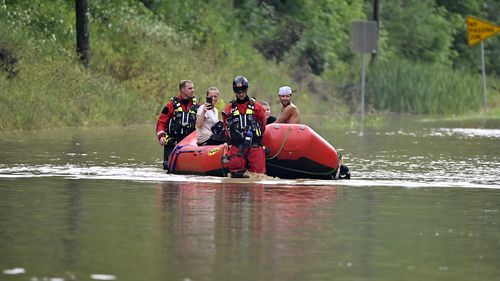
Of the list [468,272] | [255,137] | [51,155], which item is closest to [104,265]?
[468,272]

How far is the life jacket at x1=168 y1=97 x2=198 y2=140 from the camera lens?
949 inches

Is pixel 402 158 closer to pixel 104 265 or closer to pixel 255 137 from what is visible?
pixel 255 137

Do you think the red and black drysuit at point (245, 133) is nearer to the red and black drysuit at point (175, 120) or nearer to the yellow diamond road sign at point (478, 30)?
the red and black drysuit at point (175, 120)

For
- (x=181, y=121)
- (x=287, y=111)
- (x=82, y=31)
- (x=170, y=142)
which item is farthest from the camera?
(x=82, y=31)

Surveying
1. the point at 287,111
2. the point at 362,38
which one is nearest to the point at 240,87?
the point at 287,111

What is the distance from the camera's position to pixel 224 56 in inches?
2170

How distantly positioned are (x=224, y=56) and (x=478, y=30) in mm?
11699

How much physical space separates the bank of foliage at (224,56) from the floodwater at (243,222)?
12.7 meters

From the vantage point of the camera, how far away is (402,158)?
27938 mm

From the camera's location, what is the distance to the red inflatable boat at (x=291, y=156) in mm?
22453

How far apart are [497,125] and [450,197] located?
89.1 feet

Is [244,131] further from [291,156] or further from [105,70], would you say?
[105,70]

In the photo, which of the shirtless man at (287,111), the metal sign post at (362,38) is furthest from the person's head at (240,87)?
the metal sign post at (362,38)

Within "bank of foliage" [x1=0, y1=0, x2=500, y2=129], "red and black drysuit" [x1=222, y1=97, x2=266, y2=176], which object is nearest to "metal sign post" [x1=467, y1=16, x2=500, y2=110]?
"bank of foliage" [x1=0, y1=0, x2=500, y2=129]
